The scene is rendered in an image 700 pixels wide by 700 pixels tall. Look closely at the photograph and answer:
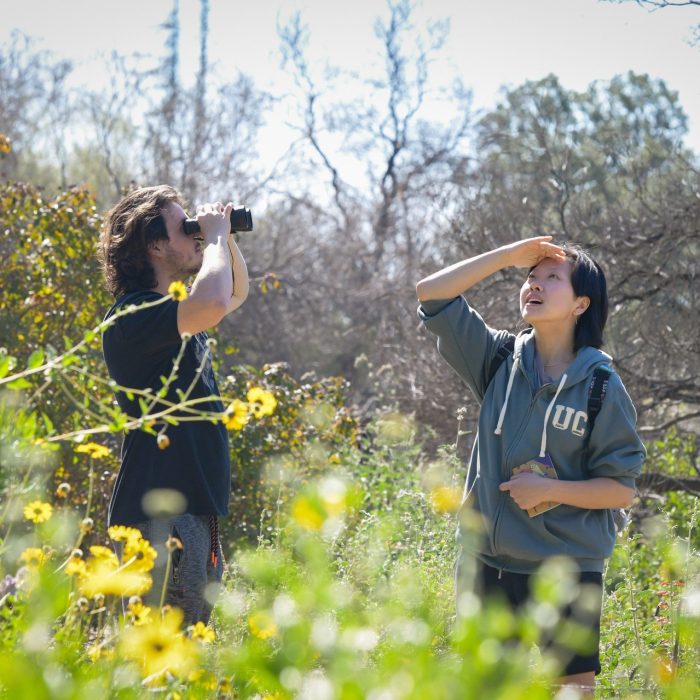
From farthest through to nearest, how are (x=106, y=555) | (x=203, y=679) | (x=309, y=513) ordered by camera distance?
(x=106, y=555) → (x=203, y=679) → (x=309, y=513)

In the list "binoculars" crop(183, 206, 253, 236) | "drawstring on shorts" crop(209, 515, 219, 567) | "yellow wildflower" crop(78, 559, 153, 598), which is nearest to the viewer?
"yellow wildflower" crop(78, 559, 153, 598)

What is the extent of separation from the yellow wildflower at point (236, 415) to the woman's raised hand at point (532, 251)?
1.17m

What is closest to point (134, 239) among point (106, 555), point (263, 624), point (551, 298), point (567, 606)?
point (551, 298)

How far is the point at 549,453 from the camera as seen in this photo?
253 centimetres

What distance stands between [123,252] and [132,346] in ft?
1.06

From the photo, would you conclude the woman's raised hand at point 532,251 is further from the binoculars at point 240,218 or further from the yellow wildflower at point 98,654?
the yellow wildflower at point 98,654

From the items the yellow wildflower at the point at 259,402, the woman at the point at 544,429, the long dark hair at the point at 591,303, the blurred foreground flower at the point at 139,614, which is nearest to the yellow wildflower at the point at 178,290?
the yellow wildflower at the point at 259,402

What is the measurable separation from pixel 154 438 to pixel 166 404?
0.53ft

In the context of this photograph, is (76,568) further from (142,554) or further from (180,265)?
(180,265)

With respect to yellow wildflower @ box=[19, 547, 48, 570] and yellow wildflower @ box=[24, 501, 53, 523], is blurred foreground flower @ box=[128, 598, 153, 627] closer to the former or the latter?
yellow wildflower @ box=[19, 547, 48, 570]

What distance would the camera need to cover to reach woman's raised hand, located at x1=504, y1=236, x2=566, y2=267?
272 centimetres

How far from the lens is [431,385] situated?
708 centimetres

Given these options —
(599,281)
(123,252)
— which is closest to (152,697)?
(123,252)

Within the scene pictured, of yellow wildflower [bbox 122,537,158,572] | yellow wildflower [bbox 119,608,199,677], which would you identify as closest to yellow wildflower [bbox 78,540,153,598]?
yellow wildflower [bbox 122,537,158,572]
